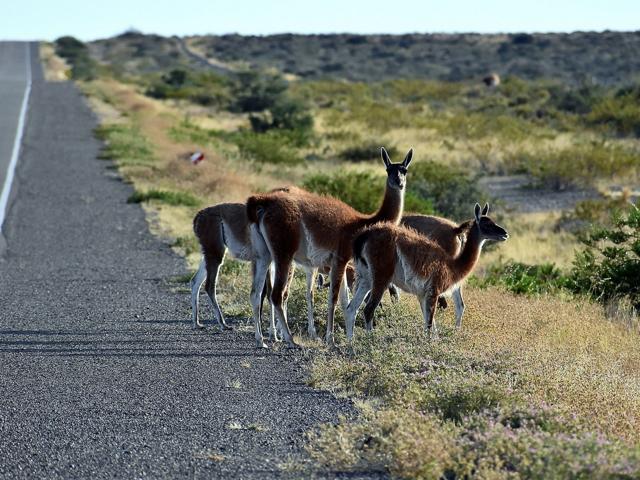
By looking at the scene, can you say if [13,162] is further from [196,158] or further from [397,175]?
A: [397,175]

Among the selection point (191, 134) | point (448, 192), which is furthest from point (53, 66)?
point (448, 192)

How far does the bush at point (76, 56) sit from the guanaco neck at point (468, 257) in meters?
62.4

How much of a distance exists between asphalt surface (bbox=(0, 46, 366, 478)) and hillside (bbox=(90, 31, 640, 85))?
70.8 metres

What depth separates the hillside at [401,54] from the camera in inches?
3745

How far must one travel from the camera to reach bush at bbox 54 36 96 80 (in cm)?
7569

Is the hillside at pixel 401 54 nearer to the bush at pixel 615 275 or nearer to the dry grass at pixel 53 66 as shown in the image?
the dry grass at pixel 53 66

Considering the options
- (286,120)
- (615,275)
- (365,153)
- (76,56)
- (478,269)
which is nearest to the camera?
(615,275)

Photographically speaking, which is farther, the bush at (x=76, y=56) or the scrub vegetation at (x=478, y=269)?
the bush at (x=76, y=56)

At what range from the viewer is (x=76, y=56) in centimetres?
9512

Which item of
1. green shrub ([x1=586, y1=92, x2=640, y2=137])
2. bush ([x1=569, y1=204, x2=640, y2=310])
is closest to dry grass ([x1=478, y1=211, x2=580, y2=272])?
bush ([x1=569, y1=204, x2=640, y2=310])

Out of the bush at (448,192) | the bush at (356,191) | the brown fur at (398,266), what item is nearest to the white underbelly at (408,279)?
the brown fur at (398,266)

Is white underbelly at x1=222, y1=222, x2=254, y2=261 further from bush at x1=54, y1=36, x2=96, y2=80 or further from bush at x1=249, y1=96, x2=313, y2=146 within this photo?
bush at x1=54, y1=36, x2=96, y2=80

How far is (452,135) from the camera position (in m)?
39.3

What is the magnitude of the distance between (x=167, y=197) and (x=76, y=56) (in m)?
77.0
